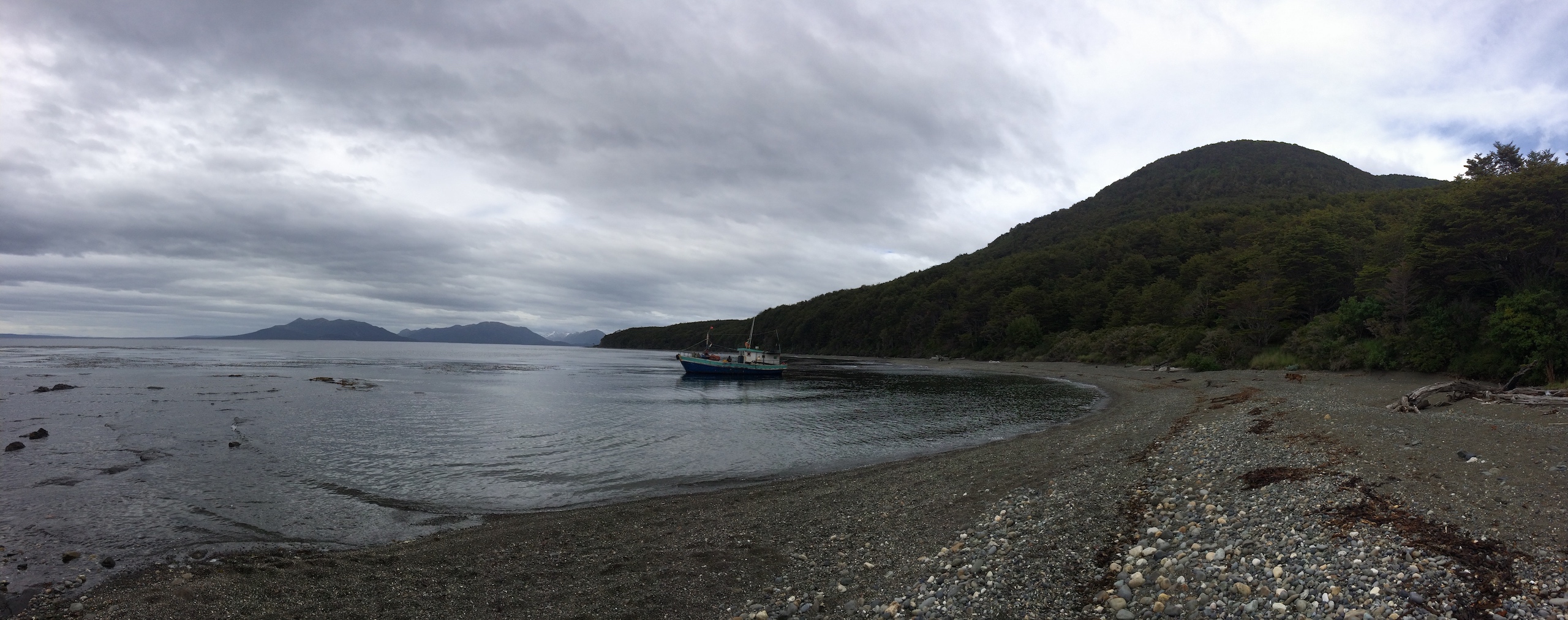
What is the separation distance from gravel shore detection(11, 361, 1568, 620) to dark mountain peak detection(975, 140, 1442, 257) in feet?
436

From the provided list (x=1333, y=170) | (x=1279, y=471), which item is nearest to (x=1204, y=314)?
(x=1279, y=471)

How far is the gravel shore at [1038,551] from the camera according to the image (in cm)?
576

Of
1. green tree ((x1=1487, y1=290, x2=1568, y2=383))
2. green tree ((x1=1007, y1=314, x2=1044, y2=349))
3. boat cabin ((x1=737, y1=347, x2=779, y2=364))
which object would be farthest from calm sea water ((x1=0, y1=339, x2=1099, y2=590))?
green tree ((x1=1007, y1=314, x2=1044, y2=349))

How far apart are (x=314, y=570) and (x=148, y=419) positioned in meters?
25.0

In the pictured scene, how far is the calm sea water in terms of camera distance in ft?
38.1

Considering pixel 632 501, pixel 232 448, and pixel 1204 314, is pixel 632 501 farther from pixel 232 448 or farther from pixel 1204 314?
pixel 1204 314

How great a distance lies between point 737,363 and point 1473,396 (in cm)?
5630

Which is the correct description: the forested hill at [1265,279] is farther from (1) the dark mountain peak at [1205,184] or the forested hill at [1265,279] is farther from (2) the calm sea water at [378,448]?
(2) the calm sea water at [378,448]

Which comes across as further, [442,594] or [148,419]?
[148,419]

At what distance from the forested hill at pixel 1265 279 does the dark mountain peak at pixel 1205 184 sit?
75 cm

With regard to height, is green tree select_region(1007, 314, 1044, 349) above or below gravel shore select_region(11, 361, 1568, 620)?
above

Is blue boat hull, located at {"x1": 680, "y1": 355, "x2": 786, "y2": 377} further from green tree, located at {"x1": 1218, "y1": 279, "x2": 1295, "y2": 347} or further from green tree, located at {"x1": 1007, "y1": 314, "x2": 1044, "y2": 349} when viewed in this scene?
green tree, located at {"x1": 1007, "y1": 314, "x2": 1044, "y2": 349}

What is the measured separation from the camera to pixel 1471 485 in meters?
7.89

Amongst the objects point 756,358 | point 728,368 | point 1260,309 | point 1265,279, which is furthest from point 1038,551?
point 1265,279
